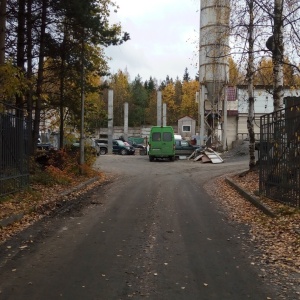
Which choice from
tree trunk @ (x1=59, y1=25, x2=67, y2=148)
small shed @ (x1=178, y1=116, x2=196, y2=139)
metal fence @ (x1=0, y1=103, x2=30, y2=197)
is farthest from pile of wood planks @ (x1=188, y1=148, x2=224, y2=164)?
small shed @ (x1=178, y1=116, x2=196, y2=139)

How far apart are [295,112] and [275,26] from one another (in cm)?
367

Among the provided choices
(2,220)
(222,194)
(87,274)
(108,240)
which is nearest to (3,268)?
(87,274)

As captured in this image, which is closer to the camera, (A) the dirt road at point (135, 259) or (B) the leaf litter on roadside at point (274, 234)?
(A) the dirt road at point (135, 259)

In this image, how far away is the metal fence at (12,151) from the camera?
11117 mm

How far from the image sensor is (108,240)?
7.37 meters

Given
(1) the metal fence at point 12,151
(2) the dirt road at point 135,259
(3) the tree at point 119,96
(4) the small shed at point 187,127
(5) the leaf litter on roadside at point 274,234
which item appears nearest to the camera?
(2) the dirt road at point 135,259

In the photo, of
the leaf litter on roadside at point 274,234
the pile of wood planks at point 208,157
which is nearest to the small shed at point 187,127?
the pile of wood planks at point 208,157

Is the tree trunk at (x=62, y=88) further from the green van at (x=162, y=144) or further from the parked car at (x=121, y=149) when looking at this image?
the parked car at (x=121, y=149)

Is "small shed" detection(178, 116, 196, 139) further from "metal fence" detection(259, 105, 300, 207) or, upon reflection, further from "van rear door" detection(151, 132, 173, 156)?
"metal fence" detection(259, 105, 300, 207)

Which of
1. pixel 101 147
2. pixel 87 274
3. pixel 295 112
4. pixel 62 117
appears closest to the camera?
pixel 87 274

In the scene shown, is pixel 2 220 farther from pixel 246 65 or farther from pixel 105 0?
pixel 105 0

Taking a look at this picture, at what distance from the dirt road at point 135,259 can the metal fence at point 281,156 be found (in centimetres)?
184

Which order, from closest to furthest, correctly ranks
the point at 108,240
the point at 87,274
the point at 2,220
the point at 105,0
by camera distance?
the point at 87,274 < the point at 108,240 < the point at 2,220 < the point at 105,0

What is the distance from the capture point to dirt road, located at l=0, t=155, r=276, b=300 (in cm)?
483
